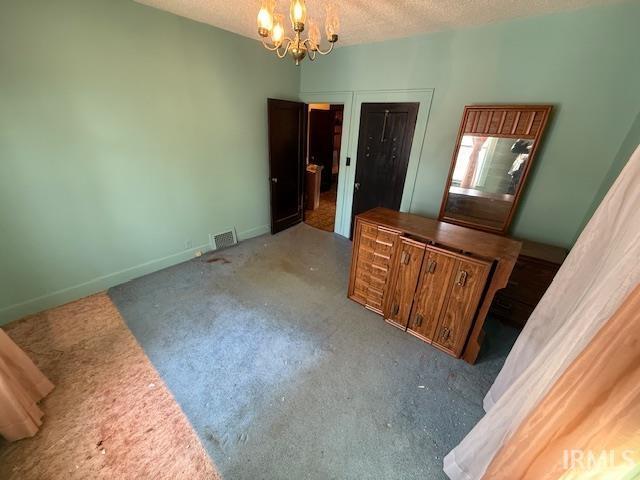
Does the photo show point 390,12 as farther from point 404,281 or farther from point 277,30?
point 404,281

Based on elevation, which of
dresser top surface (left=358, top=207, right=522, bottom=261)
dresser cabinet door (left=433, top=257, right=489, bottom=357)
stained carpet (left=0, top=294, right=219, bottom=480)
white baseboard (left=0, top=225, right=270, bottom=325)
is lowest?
stained carpet (left=0, top=294, right=219, bottom=480)

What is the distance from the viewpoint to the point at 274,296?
2.60 m

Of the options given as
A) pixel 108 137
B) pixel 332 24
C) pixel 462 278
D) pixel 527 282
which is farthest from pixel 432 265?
pixel 108 137

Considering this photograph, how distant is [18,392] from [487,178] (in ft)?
12.8

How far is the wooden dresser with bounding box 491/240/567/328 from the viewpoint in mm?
2062

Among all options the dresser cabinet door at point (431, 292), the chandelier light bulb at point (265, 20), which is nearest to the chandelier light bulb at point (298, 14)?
the chandelier light bulb at point (265, 20)

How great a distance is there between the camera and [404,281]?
2080 millimetres

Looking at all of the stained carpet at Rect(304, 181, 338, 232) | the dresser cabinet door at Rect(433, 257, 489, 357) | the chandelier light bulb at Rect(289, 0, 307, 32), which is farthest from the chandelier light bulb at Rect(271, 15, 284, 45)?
the stained carpet at Rect(304, 181, 338, 232)

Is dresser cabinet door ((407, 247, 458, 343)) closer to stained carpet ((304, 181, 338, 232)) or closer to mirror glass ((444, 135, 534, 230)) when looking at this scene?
mirror glass ((444, 135, 534, 230))

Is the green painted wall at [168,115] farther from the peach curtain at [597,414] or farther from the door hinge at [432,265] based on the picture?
the peach curtain at [597,414]

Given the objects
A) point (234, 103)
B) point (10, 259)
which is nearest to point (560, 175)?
point (234, 103)

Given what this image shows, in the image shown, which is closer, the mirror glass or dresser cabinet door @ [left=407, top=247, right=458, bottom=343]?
dresser cabinet door @ [left=407, top=247, right=458, bottom=343]

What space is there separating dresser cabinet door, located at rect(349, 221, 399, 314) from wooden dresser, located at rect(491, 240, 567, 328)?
1.12 metres

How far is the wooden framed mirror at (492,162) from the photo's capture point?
2230 millimetres
